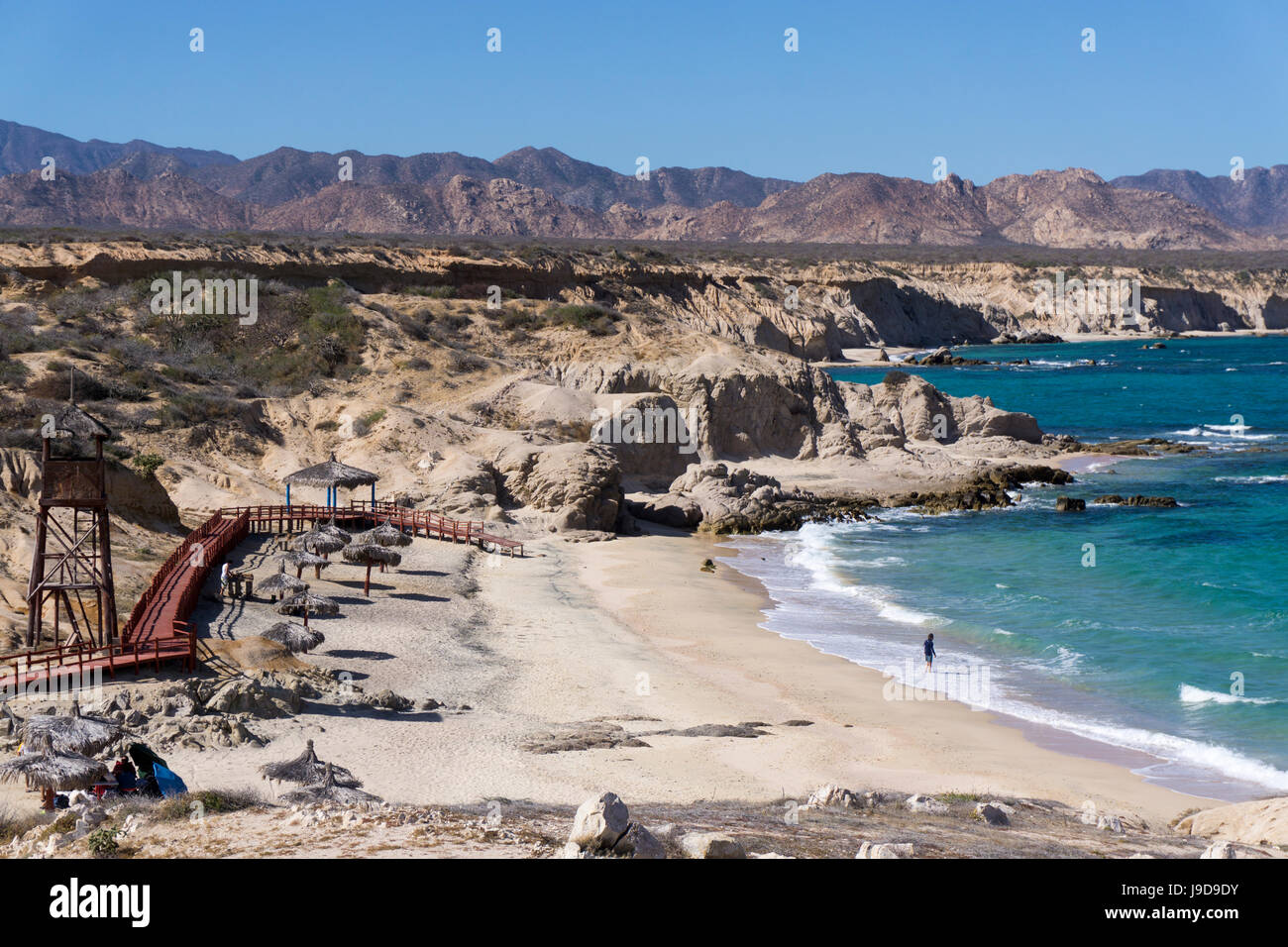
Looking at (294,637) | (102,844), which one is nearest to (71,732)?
(102,844)

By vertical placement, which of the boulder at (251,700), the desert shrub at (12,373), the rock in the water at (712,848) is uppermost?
the desert shrub at (12,373)

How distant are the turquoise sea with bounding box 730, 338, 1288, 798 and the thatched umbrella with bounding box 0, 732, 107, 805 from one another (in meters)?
13.5

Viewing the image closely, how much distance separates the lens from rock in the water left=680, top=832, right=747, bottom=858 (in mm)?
9344

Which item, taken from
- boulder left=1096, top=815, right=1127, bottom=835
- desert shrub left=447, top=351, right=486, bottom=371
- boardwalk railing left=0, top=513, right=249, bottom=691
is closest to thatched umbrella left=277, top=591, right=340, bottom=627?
boardwalk railing left=0, top=513, right=249, bottom=691

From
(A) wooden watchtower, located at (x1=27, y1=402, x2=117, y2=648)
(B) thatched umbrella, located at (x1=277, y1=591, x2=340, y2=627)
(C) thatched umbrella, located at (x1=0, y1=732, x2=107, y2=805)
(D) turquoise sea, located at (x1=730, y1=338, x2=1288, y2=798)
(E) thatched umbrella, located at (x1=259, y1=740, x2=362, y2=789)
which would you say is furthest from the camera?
(B) thatched umbrella, located at (x1=277, y1=591, x2=340, y2=627)

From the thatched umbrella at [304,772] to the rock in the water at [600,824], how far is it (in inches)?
165

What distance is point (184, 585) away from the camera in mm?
21312

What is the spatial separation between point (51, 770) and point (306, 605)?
994cm

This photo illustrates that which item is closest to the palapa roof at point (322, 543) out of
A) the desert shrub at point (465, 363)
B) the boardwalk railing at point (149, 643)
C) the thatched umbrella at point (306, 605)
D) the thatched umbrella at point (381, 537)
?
the thatched umbrella at point (381, 537)

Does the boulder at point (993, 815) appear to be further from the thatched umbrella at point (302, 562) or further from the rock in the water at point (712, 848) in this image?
the thatched umbrella at point (302, 562)

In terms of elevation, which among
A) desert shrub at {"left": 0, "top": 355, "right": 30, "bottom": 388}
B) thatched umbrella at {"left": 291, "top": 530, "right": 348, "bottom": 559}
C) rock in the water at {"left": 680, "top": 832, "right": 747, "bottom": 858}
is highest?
desert shrub at {"left": 0, "top": 355, "right": 30, "bottom": 388}

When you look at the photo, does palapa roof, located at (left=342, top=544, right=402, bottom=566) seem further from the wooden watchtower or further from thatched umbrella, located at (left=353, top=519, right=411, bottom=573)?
the wooden watchtower

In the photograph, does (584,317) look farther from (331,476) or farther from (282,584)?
(282,584)

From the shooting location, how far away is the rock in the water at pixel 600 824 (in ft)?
29.7
